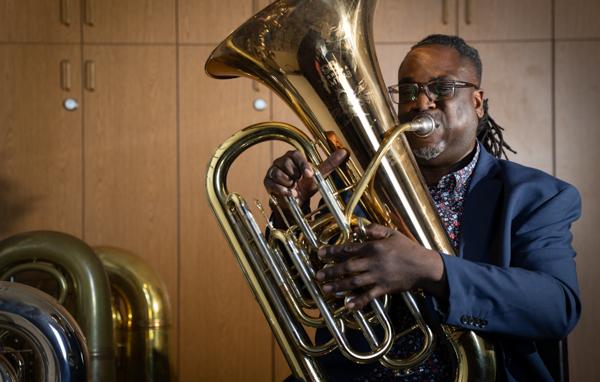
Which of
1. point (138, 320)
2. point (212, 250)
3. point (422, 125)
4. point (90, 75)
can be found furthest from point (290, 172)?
point (90, 75)

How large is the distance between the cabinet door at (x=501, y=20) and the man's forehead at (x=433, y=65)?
1.51 meters

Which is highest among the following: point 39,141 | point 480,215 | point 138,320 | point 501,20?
point 501,20

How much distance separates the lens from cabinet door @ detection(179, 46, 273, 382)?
314 centimetres

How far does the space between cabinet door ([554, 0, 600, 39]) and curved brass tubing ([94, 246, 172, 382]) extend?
1.69m

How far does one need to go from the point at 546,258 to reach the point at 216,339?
72.1 inches

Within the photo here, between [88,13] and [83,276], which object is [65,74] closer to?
[88,13]

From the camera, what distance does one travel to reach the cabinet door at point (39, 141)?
3078 millimetres

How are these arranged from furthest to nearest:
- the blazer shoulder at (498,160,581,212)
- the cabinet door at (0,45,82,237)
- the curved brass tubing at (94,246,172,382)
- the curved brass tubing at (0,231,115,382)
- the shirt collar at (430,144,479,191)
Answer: the cabinet door at (0,45,82,237), the curved brass tubing at (94,246,172,382), the curved brass tubing at (0,231,115,382), the shirt collar at (430,144,479,191), the blazer shoulder at (498,160,581,212)

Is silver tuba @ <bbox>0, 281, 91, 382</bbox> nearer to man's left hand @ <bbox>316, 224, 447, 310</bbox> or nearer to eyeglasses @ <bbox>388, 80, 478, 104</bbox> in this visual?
man's left hand @ <bbox>316, 224, 447, 310</bbox>

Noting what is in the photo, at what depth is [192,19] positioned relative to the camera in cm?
315

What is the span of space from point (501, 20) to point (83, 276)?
176 centimetres

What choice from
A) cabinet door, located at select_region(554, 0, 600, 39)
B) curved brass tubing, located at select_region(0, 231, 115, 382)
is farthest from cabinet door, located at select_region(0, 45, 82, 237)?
cabinet door, located at select_region(554, 0, 600, 39)

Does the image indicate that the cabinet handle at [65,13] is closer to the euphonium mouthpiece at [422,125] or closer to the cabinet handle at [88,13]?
the cabinet handle at [88,13]

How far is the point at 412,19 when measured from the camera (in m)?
3.16
